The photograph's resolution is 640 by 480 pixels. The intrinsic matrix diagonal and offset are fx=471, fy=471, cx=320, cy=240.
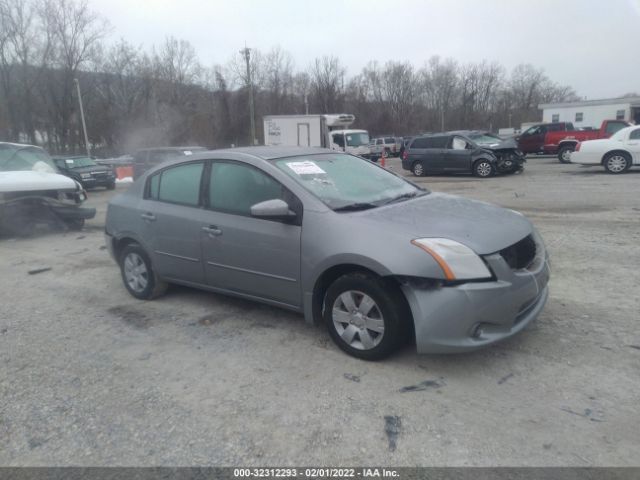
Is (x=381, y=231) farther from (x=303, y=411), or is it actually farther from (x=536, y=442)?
→ (x=536, y=442)

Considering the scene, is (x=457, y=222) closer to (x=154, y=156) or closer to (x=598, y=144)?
(x=598, y=144)

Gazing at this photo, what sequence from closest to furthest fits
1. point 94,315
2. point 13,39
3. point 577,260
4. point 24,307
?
point 94,315 → point 24,307 → point 577,260 → point 13,39

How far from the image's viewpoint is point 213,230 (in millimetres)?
4223

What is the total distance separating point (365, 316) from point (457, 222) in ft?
3.24

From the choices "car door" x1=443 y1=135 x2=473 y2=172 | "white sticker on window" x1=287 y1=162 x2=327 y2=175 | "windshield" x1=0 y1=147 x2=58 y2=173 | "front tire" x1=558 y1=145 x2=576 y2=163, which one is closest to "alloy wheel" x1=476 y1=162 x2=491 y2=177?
"car door" x1=443 y1=135 x2=473 y2=172

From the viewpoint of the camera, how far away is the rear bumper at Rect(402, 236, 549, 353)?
3074 millimetres

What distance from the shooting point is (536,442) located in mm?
2586

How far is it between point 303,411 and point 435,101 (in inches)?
2861

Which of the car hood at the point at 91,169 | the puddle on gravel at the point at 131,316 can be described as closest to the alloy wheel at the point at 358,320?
the puddle on gravel at the point at 131,316

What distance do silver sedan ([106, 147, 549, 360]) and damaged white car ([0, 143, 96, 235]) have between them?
5068 mm

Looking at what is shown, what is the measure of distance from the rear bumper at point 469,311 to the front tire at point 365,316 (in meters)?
0.13

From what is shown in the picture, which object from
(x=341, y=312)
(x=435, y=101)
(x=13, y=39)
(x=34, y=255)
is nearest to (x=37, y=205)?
(x=34, y=255)

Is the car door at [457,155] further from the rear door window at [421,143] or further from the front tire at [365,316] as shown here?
the front tire at [365,316]

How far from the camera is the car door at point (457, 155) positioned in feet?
57.5
